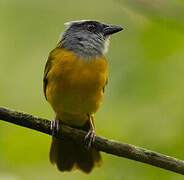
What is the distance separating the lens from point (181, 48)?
4.84 m

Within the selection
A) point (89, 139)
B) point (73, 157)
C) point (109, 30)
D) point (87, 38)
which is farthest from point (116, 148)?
point (109, 30)

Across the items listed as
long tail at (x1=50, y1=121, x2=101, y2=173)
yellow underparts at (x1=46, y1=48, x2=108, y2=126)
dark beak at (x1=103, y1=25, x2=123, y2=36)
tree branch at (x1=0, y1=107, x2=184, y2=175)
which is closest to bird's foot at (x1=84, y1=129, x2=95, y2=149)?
tree branch at (x1=0, y1=107, x2=184, y2=175)

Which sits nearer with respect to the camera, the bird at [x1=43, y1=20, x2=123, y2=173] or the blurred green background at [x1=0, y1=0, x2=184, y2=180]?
the blurred green background at [x1=0, y1=0, x2=184, y2=180]

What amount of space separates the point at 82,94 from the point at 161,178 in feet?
4.68

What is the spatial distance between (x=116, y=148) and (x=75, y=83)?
1067 mm

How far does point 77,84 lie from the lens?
474cm

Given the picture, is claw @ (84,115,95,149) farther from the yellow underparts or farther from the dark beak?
the dark beak

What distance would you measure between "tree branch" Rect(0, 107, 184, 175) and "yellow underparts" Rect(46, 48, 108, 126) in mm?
569

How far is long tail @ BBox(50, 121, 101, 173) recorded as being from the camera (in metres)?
5.35

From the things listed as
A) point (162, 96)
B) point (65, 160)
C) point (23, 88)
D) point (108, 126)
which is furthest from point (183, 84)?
point (23, 88)

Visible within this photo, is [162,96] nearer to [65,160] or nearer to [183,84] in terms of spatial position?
[183,84]

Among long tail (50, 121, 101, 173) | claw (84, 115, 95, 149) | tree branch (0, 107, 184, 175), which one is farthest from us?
long tail (50, 121, 101, 173)

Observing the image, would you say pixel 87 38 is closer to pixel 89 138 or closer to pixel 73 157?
pixel 89 138

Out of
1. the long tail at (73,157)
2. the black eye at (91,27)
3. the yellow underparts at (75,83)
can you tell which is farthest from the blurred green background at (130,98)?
the black eye at (91,27)
